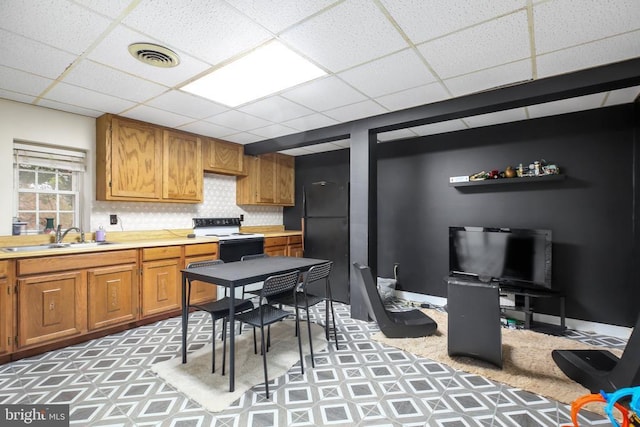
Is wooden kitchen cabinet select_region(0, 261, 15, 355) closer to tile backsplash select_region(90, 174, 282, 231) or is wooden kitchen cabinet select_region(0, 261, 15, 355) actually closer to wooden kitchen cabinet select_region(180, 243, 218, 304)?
tile backsplash select_region(90, 174, 282, 231)

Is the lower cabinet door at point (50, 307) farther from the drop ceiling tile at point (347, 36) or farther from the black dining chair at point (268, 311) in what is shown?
the drop ceiling tile at point (347, 36)

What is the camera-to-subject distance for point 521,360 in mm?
2691

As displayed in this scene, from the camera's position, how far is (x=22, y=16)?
182cm

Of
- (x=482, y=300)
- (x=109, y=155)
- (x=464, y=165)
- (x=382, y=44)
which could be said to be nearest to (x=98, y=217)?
(x=109, y=155)

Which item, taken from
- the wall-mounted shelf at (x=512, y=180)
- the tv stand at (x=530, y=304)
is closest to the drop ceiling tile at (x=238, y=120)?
the wall-mounted shelf at (x=512, y=180)

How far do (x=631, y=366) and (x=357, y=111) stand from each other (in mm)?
3037

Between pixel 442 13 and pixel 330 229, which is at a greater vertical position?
pixel 442 13

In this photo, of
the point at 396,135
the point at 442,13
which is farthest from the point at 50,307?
the point at 396,135

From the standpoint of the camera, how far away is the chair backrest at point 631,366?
1.84 metres

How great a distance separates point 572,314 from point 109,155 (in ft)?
18.6

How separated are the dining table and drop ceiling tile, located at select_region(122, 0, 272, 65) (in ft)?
5.53

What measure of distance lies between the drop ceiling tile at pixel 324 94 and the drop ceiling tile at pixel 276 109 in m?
0.11

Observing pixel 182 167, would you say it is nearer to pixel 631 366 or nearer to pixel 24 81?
pixel 24 81

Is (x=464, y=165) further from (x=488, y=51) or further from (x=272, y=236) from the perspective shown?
(x=272, y=236)
